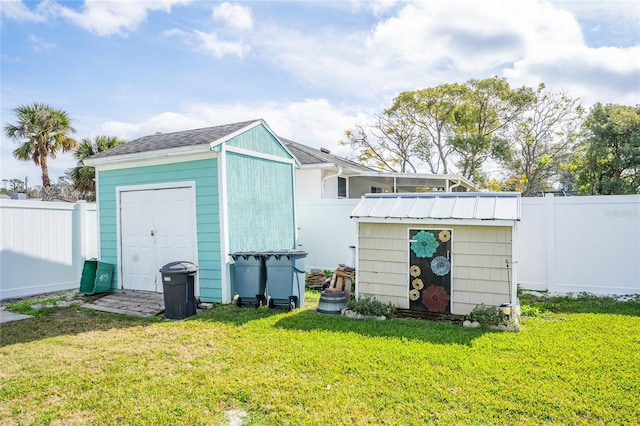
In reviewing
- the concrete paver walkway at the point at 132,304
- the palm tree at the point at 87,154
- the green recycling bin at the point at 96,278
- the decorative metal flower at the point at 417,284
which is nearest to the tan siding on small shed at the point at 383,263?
the decorative metal flower at the point at 417,284

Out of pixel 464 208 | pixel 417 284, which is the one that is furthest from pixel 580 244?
pixel 417 284

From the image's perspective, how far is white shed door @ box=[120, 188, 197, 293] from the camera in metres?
7.54

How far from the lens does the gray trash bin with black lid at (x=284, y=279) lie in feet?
21.9

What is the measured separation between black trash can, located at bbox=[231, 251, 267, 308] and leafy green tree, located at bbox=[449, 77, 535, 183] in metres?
18.1

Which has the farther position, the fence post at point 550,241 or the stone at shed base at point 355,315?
the fence post at point 550,241

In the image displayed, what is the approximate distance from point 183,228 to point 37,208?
329cm

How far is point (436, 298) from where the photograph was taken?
610 cm

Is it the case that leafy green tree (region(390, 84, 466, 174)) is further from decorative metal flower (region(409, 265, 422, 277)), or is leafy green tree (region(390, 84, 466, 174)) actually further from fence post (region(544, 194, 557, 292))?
decorative metal flower (region(409, 265, 422, 277))

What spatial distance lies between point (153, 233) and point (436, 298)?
5.57m

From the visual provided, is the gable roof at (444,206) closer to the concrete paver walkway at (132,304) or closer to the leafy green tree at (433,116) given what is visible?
the concrete paver walkway at (132,304)

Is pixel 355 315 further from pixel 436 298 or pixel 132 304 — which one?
pixel 132 304

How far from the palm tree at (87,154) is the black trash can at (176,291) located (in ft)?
40.5

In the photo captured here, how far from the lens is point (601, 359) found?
418 centimetres

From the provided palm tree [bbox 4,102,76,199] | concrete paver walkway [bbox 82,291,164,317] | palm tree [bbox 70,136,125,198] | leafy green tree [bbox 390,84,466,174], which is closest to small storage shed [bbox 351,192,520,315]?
concrete paver walkway [bbox 82,291,164,317]
